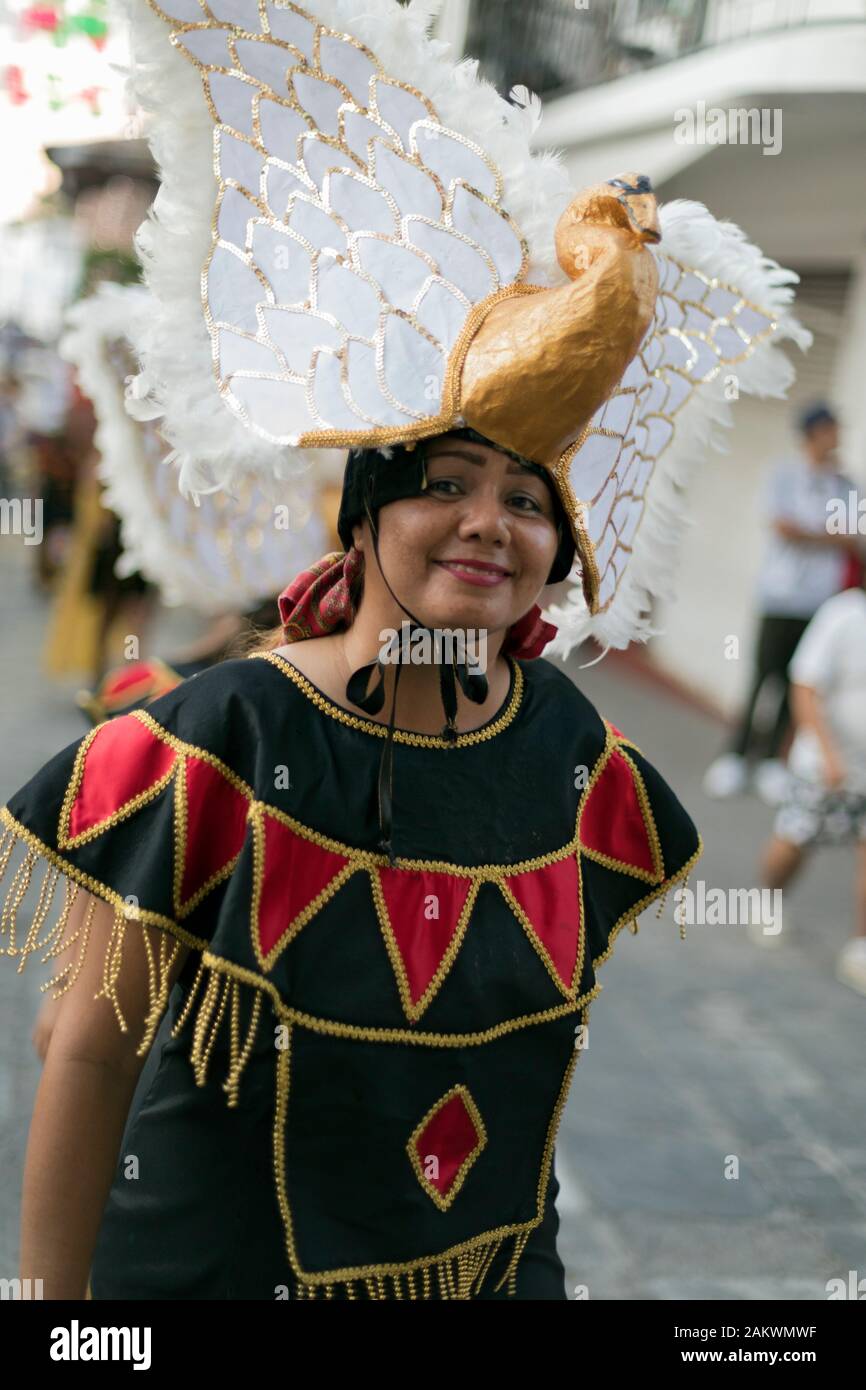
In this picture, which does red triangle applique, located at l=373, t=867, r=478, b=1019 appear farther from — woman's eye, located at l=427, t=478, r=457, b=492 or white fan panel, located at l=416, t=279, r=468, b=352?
white fan panel, located at l=416, t=279, r=468, b=352

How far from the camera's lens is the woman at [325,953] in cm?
160

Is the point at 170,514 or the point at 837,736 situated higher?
the point at 170,514

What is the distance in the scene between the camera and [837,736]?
5289 millimetres

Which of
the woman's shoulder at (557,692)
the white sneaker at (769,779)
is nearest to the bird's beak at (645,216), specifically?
the woman's shoulder at (557,692)

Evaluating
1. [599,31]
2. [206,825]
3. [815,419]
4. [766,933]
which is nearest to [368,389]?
[206,825]

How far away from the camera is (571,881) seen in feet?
5.94

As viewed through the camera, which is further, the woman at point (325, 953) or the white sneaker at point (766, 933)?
the white sneaker at point (766, 933)

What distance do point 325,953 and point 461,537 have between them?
509 mm

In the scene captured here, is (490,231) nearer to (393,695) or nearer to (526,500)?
(526,500)

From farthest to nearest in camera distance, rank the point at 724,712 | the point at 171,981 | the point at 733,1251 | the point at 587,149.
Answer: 1. the point at 587,149
2. the point at 724,712
3. the point at 733,1251
4. the point at 171,981

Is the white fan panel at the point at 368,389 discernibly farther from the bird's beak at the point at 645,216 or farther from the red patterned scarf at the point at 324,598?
the bird's beak at the point at 645,216
